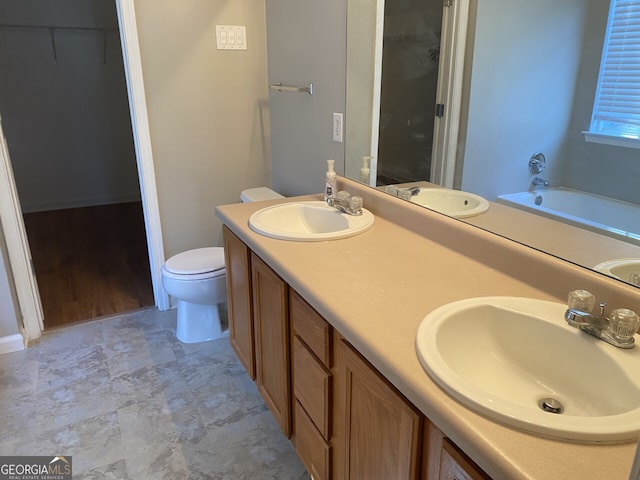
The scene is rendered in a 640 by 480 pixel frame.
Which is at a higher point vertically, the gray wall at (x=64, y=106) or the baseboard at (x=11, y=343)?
the gray wall at (x=64, y=106)

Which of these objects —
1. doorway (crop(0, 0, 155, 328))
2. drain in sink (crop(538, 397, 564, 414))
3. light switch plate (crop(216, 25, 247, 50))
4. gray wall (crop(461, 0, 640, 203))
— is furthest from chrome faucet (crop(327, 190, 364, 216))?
doorway (crop(0, 0, 155, 328))

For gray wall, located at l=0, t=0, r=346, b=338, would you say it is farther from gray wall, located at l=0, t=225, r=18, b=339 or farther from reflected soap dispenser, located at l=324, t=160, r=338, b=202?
reflected soap dispenser, located at l=324, t=160, r=338, b=202

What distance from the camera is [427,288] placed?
1281 millimetres

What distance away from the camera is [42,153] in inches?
188

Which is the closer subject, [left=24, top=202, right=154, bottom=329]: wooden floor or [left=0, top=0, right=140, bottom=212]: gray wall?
[left=24, top=202, right=154, bottom=329]: wooden floor

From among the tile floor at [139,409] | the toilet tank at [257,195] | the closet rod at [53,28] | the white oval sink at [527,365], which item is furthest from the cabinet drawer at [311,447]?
the closet rod at [53,28]

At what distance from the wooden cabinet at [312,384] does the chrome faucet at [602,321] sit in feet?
1.88

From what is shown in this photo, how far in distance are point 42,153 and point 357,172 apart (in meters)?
3.96

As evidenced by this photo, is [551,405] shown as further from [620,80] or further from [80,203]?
[80,203]

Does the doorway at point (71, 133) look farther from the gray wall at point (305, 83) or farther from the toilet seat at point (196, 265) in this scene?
the gray wall at point (305, 83)

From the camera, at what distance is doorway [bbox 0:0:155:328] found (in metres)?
4.31

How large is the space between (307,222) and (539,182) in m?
0.98

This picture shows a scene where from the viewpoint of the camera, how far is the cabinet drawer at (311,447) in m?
1.41

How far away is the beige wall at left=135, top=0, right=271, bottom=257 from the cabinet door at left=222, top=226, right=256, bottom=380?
0.94m
